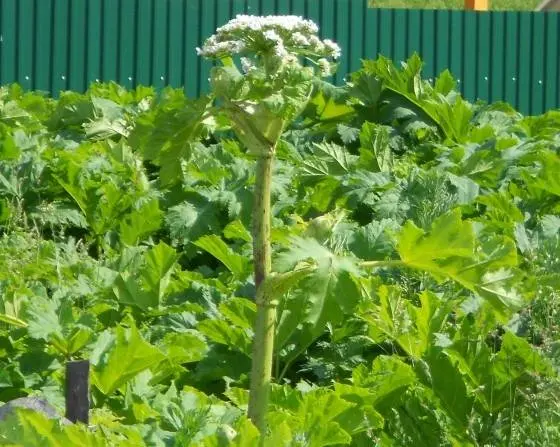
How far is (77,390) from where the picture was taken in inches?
130

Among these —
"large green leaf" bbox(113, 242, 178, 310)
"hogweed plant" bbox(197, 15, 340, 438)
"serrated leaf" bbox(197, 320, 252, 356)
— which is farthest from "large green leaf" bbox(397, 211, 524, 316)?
"large green leaf" bbox(113, 242, 178, 310)

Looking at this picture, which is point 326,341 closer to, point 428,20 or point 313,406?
point 313,406

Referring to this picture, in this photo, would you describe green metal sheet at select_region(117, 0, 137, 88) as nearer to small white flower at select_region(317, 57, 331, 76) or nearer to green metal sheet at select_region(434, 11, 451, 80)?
green metal sheet at select_region(434, 11, 451, 80)

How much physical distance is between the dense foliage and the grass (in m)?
20.2

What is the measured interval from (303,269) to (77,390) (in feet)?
2.49

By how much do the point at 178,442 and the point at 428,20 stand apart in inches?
351

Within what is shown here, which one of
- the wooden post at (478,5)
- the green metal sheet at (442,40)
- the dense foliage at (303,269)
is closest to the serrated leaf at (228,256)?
the dense foliage at (303,269)

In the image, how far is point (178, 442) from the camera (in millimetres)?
3025

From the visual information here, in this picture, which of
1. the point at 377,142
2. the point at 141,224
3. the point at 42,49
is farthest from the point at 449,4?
the point at 141,224

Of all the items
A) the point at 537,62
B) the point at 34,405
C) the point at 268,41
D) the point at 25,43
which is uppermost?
the point at 268,41

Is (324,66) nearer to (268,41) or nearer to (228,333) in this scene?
(268,41)

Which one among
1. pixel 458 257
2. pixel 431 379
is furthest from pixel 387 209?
pixel 458 257

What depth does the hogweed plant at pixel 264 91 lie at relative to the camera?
9.39 ft

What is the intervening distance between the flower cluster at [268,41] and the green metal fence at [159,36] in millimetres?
7864
